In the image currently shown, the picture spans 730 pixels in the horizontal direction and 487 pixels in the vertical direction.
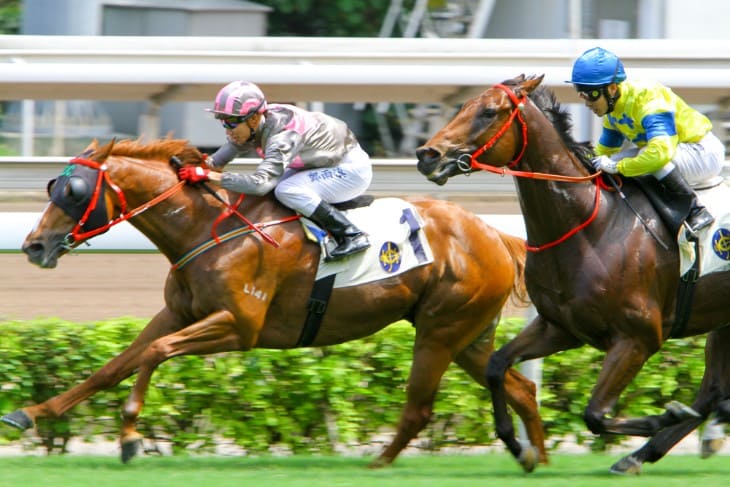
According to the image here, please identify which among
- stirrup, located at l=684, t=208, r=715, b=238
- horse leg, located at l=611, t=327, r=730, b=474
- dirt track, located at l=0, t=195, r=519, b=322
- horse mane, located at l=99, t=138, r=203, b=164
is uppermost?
A: stirrup, located at l=684, t=208, r=715, b=238

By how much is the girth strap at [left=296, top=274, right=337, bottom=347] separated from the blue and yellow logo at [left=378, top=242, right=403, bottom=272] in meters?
0.25

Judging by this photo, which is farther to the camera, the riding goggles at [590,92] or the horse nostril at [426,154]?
the riding goggles at [590,92]

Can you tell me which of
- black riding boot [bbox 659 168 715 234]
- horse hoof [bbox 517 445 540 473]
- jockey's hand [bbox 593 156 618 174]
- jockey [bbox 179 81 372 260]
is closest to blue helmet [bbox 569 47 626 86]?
jockey's hand [bbox 593 156 618 174]

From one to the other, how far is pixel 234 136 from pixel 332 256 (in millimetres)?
758

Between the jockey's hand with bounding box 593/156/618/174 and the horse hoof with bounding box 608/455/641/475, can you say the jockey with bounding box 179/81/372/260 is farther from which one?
the horse hoof with bounding box 608/455/641/475

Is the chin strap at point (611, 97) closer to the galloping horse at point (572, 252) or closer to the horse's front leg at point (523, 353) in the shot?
the galloping horse at point (572, 252)

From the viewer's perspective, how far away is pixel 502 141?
608cm

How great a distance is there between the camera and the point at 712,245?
20.7 ft

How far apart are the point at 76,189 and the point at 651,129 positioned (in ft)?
8.62

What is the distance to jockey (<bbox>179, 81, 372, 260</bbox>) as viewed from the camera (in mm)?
6496

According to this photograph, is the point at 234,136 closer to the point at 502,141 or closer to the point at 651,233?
the point at 502,141

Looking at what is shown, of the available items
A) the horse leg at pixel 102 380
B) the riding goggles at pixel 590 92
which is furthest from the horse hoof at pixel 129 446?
the riding goggles at pixel 590 92

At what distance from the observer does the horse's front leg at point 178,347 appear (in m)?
6.16

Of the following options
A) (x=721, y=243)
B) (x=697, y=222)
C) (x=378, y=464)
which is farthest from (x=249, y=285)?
(x=721, y=243)
